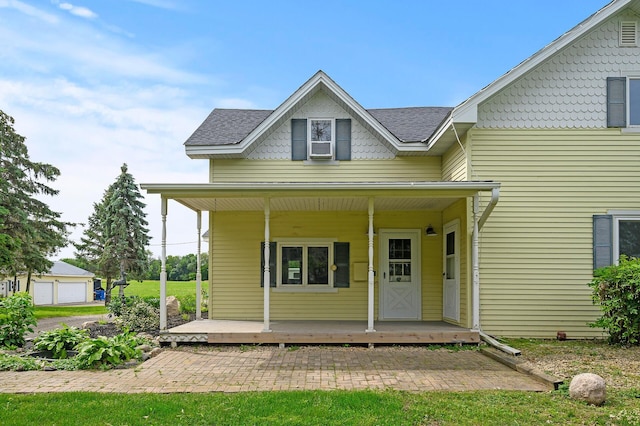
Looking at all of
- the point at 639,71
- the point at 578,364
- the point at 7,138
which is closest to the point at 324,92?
the point at 639,71

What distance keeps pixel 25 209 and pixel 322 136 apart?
18.2 m

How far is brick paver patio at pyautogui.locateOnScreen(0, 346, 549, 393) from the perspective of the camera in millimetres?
6516

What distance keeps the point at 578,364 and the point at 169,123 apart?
1025 centimetres

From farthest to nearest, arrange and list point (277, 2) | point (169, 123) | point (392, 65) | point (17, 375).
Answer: point (392, 65) → point (169, 123) → point (277, 2) → point (17, 375)

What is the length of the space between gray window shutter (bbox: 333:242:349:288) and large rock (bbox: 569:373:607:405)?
685 cm

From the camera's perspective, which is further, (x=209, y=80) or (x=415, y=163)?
(x=209, y=80)

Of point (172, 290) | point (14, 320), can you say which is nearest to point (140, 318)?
point (14, 320)

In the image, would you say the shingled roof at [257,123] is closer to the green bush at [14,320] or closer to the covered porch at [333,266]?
the covered porch at [333,266]

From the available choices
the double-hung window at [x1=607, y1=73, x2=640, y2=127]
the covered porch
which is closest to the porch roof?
the covered porch

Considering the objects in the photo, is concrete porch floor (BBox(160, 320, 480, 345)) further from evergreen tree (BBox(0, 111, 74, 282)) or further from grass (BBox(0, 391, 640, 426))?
evergreen tree (BBox(0, 111, 74, 282))

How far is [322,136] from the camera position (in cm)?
1230

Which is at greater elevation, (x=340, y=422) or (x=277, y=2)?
(x=277, y=2)

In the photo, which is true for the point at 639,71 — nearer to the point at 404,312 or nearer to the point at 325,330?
the point at 404,312

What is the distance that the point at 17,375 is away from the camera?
23.7ft
